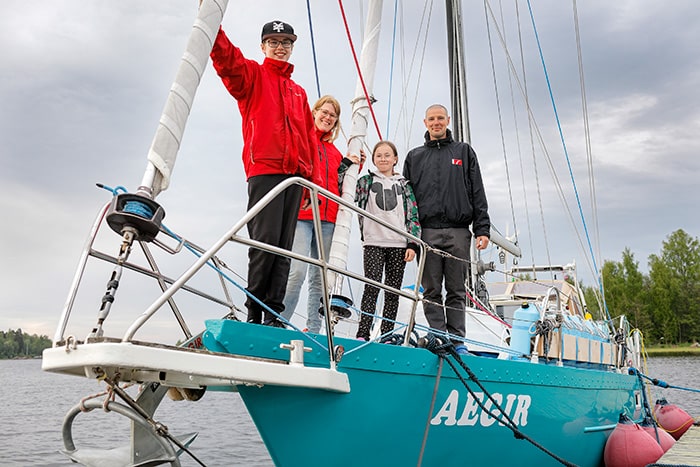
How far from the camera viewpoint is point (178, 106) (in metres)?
3.26

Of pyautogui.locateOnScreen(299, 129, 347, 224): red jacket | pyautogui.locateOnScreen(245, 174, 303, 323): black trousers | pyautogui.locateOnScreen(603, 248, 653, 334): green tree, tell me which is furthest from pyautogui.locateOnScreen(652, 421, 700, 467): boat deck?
pyautogui.locateOnScreen(603, 248, 653, 334): green tree

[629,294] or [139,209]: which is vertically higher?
[629,294]

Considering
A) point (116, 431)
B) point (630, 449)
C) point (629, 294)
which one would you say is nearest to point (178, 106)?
point (630, 449)

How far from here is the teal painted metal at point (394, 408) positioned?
3.52 meters

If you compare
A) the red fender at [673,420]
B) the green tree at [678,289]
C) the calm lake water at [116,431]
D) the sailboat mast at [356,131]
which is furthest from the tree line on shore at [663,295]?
the sailboat mast at [356,131]

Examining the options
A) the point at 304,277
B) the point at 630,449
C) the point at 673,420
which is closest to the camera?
the point at 304,277

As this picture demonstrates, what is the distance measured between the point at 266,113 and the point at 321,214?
1.34 m

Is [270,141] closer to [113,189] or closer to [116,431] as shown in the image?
[113,189]

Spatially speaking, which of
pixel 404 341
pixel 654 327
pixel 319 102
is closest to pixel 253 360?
Result: pixel 404 341

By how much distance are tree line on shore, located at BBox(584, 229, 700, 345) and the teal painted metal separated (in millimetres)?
53025

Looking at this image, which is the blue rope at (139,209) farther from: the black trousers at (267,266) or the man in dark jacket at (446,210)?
the man in dark jacket at (446,210)

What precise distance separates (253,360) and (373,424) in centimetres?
122

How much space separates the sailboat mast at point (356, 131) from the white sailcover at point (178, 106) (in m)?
1.83

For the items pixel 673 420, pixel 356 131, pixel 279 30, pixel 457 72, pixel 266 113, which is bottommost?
pixel 673 420
